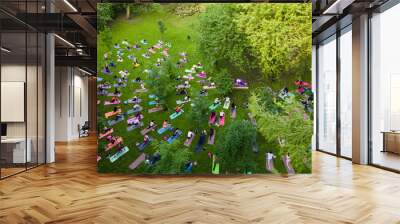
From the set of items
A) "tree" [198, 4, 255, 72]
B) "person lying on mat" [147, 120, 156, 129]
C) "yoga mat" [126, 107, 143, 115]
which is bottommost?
"person lying on mat" [147, 120, 156, 129]

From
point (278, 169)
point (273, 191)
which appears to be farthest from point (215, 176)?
point (273, 191)

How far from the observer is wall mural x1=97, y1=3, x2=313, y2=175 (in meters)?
7.00

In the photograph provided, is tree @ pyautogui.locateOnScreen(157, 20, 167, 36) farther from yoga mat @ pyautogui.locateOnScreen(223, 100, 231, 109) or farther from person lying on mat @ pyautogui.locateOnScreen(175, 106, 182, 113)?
yoga mat @ pyautogui.locateOnScreen(223, 100, 231, 109)

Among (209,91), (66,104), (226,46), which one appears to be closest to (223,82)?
(209,91)

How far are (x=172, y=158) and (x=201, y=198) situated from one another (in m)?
1.98

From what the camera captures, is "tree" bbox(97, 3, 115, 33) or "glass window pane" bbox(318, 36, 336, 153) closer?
"tree" bbox(97, 3, 115, 33)

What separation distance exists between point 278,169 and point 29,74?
4961 millimetres

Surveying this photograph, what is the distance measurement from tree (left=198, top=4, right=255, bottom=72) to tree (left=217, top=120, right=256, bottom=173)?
3.43ft

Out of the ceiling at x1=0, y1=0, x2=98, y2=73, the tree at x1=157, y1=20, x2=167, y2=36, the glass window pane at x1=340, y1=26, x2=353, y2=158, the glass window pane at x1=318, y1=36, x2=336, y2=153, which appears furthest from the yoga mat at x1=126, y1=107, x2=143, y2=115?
the glass window pane at x1=318, y1=36, x2=336, y2=153

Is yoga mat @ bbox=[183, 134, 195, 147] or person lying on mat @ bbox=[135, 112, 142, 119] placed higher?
person lying on mat @ bbox=[135, 112, 142, 119]

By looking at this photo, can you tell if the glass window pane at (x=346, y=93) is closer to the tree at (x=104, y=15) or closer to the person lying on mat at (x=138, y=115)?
the person lying on mat at (x=138, y=115)

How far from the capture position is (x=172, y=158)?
698cm

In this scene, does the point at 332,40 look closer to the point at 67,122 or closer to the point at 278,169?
the point at 278,169

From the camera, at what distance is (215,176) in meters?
6.91
